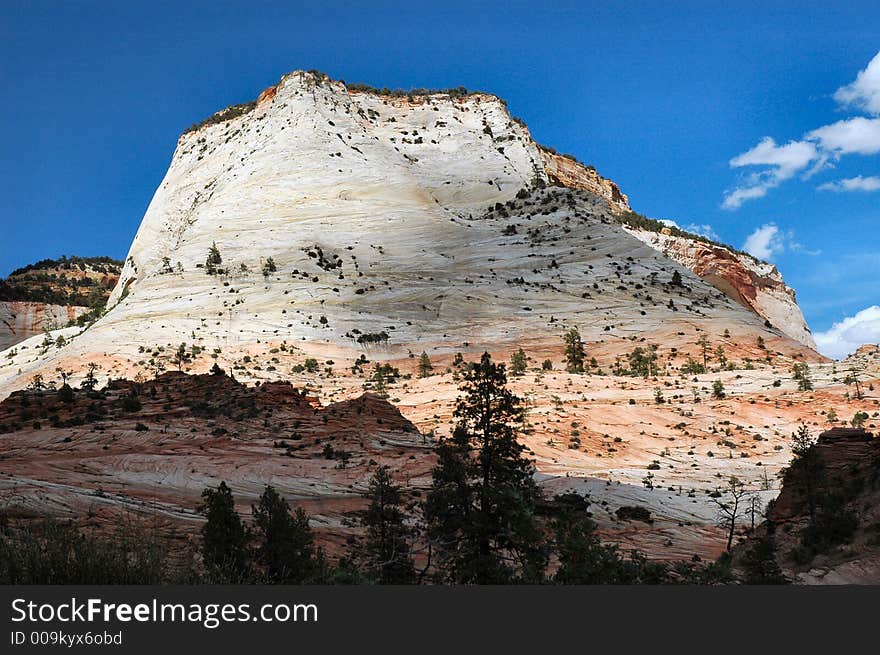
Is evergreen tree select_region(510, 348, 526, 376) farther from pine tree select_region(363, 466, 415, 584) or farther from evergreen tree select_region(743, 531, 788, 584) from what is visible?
evergreen tree select_region(743, 531, 788, 584)

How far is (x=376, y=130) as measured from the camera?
80438 mm

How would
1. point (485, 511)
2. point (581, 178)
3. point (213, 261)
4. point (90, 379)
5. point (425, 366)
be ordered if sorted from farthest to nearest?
point (581, 178) < point (213, 261) < point (425, 366) < point (90, 379) < point (485, 511)

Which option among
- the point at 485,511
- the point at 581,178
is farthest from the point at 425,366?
the point at 581,178

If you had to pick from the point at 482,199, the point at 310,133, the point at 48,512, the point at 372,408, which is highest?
the point at 310,133

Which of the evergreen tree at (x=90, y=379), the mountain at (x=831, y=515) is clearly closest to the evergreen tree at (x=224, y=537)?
the mountain at (x=831, y=515)

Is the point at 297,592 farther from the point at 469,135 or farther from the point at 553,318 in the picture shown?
the point at 469,135

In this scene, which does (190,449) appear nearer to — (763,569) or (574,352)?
(763,569)

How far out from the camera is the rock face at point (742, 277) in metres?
75.6

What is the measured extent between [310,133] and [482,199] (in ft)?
61.9

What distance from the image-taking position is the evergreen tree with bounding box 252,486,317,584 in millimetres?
11062

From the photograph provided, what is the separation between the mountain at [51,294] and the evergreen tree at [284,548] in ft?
196

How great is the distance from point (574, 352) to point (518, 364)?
487cm

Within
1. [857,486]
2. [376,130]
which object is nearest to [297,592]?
[857,486]

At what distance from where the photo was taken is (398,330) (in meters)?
46.1
